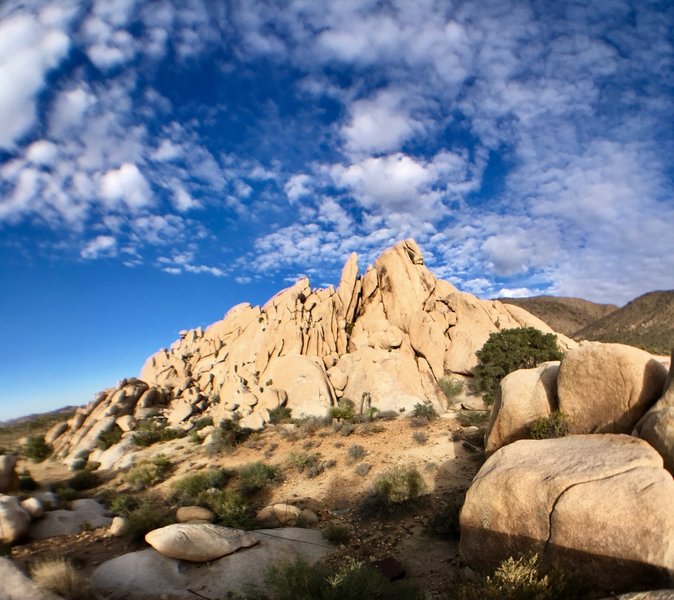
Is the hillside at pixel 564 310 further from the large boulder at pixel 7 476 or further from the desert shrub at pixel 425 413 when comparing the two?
the large boulder at pixel 7 476

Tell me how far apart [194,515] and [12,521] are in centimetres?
462

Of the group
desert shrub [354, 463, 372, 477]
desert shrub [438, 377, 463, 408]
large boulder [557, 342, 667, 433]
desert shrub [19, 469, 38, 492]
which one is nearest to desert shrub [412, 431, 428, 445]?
desert shrub [354, 463, 372, 477]

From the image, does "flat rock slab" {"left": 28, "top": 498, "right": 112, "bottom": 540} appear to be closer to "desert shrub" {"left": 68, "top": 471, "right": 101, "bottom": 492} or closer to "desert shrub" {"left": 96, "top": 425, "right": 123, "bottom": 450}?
"desert shrub" {"left": 68, "top": 471, "right": 101, "bottom": 492}

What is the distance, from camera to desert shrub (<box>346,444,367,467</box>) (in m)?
15.4

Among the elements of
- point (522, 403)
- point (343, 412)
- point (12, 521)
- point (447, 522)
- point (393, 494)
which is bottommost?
point (447, 522)

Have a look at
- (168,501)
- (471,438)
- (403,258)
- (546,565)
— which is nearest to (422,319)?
(403,258)

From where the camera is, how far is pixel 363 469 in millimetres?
14352

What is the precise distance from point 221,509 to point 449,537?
688 centimetres

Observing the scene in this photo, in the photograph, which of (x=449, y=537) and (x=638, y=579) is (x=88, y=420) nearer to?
(x=449, y=537)

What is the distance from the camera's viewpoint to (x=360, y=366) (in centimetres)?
3067

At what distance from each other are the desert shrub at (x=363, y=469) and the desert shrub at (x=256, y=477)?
330cm

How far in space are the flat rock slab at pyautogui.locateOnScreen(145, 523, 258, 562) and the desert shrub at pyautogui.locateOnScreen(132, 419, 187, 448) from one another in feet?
59.2

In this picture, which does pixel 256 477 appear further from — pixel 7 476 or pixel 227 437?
pixel 7 476

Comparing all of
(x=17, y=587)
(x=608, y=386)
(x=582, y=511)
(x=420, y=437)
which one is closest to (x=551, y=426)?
(x=608, y=386)
